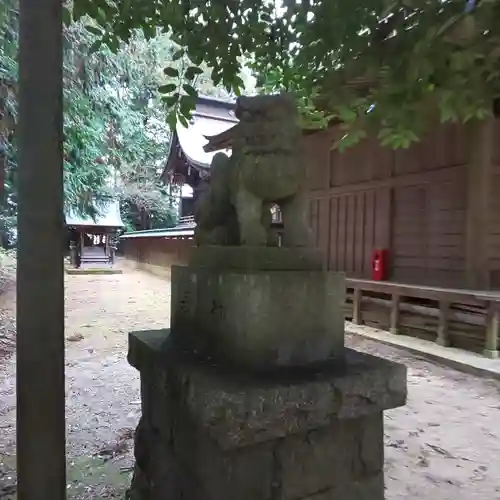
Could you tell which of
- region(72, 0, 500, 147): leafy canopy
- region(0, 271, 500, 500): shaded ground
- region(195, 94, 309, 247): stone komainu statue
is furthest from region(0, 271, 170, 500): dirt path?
region(72, 0, 500, 147): leafy canopy

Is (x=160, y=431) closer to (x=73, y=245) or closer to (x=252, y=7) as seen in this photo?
(x=252, y=7)

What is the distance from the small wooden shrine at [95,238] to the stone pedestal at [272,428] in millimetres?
16182

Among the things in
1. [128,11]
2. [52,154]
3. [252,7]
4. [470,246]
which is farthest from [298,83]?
[470,246]

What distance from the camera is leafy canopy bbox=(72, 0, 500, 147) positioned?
4.56ft

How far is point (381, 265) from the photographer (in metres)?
6.35

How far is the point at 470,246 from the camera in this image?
5.18 m

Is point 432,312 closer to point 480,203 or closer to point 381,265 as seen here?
point 381,265

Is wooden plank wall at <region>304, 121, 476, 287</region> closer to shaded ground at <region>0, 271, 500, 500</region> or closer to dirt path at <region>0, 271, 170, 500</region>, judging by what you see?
shaded ground at <region>0, 271, 500, 500</region>

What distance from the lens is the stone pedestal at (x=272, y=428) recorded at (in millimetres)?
1352

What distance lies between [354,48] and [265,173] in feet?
2.31

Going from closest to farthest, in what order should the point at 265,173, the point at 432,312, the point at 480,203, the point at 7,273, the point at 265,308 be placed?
the point at 265,308
the point at 265,173
the point at 480,203
the point at 432,312
the point at 7,273

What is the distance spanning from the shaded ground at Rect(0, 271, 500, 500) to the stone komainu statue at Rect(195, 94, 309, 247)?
153cm

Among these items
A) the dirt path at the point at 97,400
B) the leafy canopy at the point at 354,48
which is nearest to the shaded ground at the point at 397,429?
the dirt path at the point at 97,400

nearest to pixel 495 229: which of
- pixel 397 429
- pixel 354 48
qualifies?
pixel 397 429
